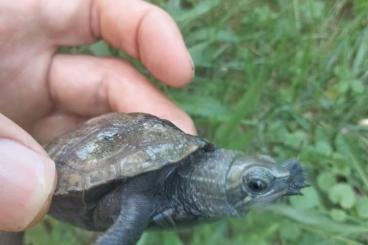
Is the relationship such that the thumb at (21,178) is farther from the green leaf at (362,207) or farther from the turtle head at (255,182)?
the green leaf at (362,207)

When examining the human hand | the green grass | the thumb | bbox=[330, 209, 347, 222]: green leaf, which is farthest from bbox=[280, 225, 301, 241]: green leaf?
the thumb

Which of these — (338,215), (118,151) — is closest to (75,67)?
(118,151)

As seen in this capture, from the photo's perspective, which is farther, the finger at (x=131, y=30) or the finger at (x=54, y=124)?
the finger at (x=54, y=124)

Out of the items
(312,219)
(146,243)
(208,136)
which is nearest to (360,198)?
(312,219)

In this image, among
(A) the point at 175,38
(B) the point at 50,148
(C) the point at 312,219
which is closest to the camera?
(B) the point at 50,148

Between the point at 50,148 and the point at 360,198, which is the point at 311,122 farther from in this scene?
the point at 50,148

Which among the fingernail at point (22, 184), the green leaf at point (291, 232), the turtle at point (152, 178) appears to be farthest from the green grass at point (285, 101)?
the fingernail at point (22, 184)
